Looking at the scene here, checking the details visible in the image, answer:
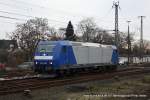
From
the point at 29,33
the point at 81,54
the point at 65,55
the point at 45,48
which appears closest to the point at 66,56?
the point at 65,55

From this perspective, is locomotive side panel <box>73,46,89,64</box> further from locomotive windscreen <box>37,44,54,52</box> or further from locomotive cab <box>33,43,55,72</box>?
locomotive cab <box>33,43,55,72</box>

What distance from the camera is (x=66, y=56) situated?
29.7 meters

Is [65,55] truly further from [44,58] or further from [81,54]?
[81,54]

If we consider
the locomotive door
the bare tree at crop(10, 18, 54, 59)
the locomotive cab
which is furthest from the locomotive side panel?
the bare tree at crop(10, 18, 54, 59)

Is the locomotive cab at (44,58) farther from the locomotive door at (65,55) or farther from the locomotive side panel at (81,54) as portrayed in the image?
the locomotive side panel at (81,54)

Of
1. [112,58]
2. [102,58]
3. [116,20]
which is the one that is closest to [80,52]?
[102,58]

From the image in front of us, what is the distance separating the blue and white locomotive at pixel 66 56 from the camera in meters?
28.5

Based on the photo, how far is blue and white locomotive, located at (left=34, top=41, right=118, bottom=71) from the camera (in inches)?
1121

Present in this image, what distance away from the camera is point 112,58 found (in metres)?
40.7

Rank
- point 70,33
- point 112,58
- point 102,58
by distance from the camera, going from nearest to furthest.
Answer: point 102,58 < point 112,58 < point 70,33

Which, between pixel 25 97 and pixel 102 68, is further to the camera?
pixel 102 68

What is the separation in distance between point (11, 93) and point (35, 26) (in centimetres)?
5643

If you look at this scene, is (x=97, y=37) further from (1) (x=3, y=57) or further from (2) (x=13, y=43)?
(1) (x=3, y=57)

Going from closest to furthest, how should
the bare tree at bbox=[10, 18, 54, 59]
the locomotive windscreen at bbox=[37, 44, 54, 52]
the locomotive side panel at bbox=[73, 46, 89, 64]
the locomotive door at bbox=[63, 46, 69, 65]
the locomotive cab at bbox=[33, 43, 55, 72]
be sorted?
1. the locomotive cab at bbox=[33, 43, 55, 72]
2. the locomotive windscreen at bbox=[37, 44, 54, 52]
3. the locomotive door at bbox=[63, 46, 69, 65]
4. the locomotive side panel at bbox=[73, 46, 89, 64]
5. the bare tree at bbox=[10, 18, 54, 59]
